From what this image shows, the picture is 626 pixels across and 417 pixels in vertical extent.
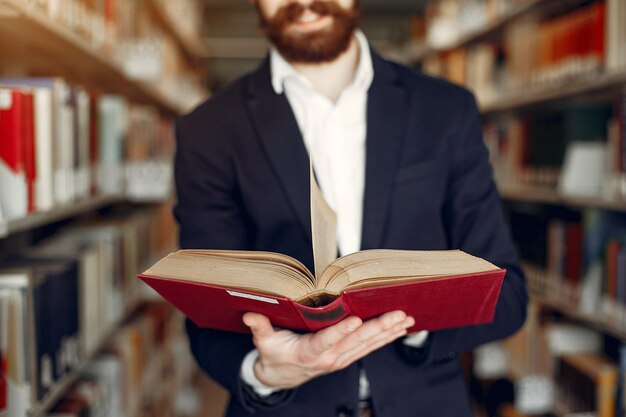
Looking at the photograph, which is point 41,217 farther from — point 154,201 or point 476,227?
point 154,201

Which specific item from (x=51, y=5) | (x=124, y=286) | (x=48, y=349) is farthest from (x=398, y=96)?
(x=124, y=286)

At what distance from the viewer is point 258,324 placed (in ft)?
3.36

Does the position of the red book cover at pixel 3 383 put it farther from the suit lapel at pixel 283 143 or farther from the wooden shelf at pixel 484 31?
the wooden shelf at pixel 484 31

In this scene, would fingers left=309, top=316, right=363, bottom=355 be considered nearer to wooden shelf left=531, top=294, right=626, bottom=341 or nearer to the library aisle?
the library aisle

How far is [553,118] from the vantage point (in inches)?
106

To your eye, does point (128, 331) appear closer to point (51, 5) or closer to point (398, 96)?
point (51, 5)

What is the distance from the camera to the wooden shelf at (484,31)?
278 cm

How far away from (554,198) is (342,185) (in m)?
1.43

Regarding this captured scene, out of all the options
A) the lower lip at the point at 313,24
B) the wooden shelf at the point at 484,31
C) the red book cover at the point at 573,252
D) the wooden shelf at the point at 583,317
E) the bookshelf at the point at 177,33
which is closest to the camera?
the lower lip at the point at 313,24

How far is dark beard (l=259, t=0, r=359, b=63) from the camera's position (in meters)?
1.42

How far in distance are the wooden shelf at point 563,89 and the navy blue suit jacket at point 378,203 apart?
0.93 metres

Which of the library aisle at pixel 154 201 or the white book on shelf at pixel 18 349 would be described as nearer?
the white book on shelf at pixel 18 349

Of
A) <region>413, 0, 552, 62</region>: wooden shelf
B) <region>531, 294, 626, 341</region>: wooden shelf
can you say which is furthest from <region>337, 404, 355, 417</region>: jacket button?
<region>413, 0, 552, 62</region>: wooden shelf

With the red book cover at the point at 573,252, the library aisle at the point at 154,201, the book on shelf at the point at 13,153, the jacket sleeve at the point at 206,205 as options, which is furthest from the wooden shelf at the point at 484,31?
the book on shelf at the point at 13,153
